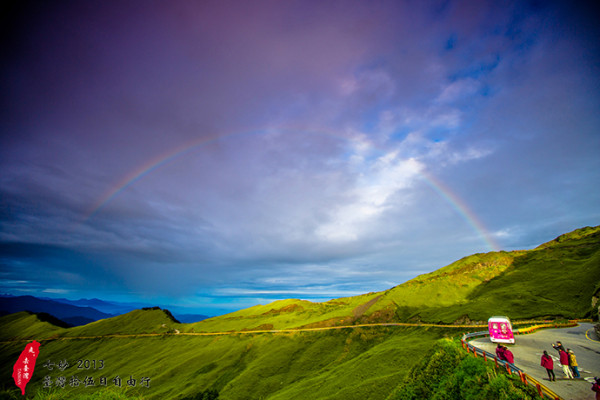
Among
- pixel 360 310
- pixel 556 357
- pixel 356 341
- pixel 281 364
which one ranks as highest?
pixel 360 310

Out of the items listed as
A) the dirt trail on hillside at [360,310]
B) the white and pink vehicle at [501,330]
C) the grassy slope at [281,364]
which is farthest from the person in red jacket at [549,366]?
the dirt trail on hillside at [360,310]

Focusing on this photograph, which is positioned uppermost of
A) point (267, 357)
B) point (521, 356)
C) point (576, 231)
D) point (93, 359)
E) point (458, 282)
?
point (576, 231)

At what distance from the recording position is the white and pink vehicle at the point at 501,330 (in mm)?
41875

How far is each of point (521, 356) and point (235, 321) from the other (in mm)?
178683

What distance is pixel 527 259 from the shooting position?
500 feet

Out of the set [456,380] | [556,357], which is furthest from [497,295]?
[456,380]

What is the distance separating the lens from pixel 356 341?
105m

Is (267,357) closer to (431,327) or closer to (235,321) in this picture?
(431,327)

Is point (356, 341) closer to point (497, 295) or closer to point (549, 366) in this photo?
point (497, 295)

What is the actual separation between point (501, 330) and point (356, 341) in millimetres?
72906

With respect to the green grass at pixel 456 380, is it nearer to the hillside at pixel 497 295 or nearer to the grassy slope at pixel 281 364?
the grassy slope at pixel 281 364

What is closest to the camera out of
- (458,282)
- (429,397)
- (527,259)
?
(429,397)

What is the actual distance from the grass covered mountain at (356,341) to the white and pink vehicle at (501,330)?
55.3 feet

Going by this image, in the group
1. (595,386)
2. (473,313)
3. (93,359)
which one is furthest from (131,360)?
(595,386)
